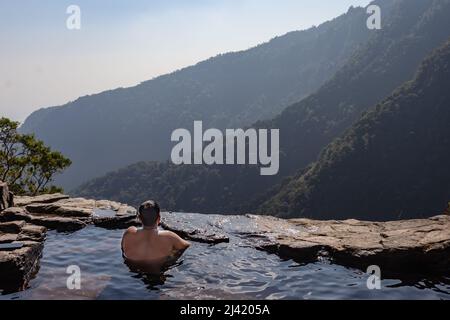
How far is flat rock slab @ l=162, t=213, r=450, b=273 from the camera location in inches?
387

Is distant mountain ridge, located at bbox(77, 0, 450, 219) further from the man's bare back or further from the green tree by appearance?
the man's bare back

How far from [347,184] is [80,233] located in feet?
321

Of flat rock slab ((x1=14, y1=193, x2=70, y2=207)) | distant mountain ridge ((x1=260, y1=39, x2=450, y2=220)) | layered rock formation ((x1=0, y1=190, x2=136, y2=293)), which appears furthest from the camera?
distant mountain ridge ((x1=260, y1=39, x2=450, y2=220))

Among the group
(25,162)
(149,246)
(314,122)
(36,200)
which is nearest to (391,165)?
(314,122)

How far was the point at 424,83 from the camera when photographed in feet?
377

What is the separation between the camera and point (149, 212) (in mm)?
9078

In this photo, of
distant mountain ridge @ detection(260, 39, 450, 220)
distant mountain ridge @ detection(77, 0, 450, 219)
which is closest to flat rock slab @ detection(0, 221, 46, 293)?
distant mountain ridge @ detection(260, 39, 450, 220)

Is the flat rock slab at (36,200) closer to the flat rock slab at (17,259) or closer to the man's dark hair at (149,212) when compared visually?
the flat rock slab at (17,259)

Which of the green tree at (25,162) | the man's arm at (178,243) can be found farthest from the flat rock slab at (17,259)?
the green tree at (25,162)

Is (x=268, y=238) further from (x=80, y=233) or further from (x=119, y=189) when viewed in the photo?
(x=119, y=189)

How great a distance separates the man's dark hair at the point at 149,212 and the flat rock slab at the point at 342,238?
10.3 feet

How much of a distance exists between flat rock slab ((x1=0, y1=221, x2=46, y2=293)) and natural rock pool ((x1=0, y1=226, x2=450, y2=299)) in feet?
0.79

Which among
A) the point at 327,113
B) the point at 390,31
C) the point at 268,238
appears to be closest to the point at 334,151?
the point at 327,113

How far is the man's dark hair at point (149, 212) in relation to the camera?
29.7ft
